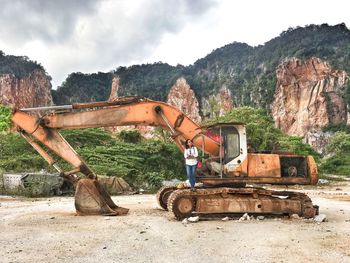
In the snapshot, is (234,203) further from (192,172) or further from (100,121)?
(100,121)

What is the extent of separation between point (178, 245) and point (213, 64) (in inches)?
5169

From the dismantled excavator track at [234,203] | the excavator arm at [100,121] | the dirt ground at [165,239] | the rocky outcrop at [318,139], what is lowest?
the dirt ground at [165,239]

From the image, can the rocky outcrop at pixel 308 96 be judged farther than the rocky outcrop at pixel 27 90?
No

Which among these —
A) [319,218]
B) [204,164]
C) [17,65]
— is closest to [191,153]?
[204,164]

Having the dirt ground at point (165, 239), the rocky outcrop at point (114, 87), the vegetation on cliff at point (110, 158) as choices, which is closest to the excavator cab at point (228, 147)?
the dirt ground at point (165, 239)

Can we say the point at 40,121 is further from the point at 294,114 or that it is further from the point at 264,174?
the point at 294,114

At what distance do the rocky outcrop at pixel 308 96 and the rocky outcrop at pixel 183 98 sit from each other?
2154 cm

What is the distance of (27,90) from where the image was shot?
10106 cm

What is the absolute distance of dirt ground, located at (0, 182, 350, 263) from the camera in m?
7.04

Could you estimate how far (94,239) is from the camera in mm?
8391

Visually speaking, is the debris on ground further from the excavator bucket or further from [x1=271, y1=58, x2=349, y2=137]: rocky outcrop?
[x1=271, y1=58, x2=349, y2=137]: rocky outcrop

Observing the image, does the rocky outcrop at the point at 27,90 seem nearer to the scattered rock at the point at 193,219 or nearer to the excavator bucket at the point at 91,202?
the excavator bucket at the point at 91,202

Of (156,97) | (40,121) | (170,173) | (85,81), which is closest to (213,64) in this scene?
(156,97)

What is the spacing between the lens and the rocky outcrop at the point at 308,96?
300ft
